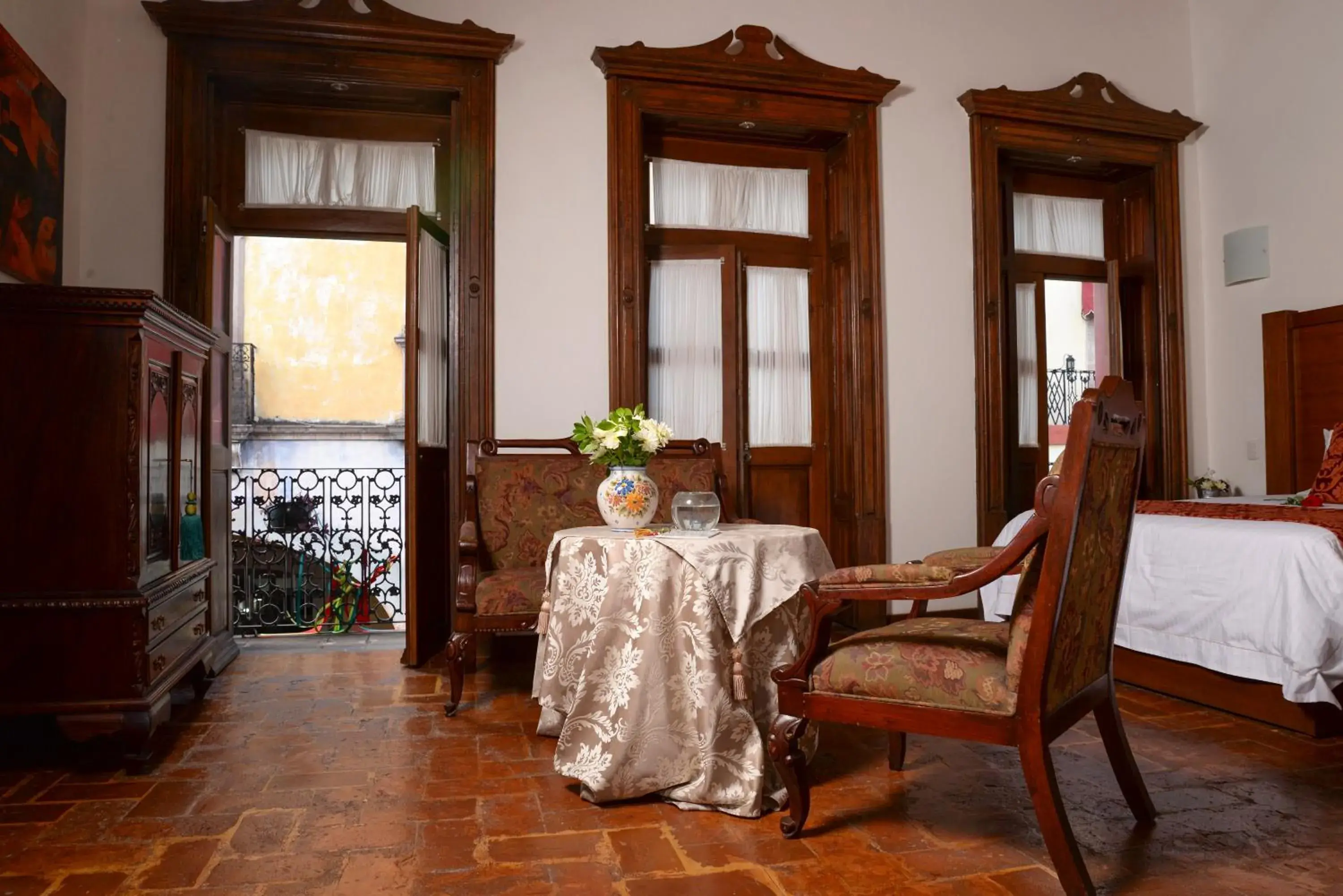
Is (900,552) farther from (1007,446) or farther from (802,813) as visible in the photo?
(802,813)

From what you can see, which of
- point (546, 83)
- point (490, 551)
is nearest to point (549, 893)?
point (490, 551)

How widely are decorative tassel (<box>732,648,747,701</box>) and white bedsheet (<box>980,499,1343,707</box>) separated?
3.83 feet

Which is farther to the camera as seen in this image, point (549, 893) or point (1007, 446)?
point (1007, 446)

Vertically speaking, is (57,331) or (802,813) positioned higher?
(57,331)

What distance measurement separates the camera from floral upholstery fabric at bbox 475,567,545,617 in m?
3.48

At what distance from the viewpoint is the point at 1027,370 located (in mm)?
5848

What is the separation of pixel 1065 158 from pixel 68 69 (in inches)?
211

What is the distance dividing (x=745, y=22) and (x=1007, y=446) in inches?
117

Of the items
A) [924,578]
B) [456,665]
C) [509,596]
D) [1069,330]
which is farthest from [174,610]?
[1069,330]

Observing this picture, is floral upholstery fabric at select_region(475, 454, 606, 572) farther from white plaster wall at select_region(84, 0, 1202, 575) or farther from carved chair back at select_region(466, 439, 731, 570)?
white plaster wall at select_region(84, 0, 1202, 575)

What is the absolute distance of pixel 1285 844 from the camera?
7.11 ft

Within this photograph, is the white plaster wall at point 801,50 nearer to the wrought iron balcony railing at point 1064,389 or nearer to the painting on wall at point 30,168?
the painting on wall at point 30,168

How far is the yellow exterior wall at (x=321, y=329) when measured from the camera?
441 inches

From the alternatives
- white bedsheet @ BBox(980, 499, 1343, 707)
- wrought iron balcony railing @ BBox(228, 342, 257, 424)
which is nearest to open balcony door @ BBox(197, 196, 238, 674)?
white bedsheet @ BBox(980, 499, 1343, 707)
